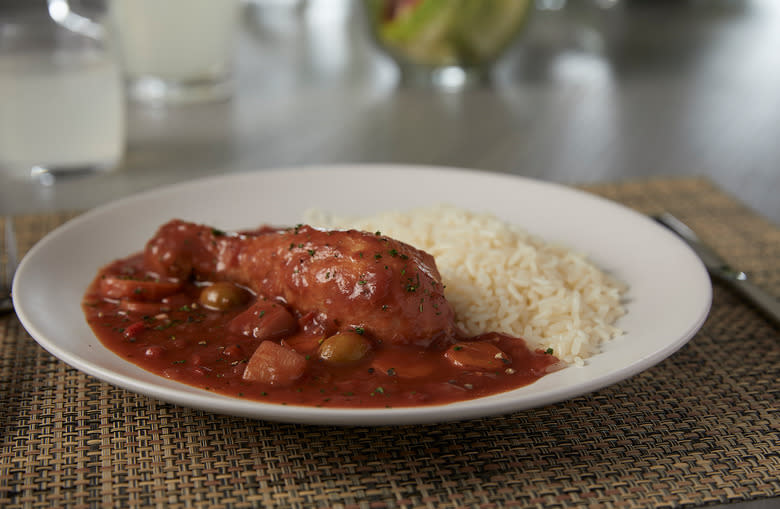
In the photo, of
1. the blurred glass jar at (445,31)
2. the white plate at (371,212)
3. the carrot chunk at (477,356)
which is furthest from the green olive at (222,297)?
the blurred glass jar at (445,31)

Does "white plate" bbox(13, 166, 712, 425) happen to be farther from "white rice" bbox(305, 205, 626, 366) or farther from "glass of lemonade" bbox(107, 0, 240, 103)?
"glass of lemonade" bbox(107, 0, 240, 103)

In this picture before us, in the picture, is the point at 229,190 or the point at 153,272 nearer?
the point at 153,272

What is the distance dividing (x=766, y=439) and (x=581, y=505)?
0.72 metres

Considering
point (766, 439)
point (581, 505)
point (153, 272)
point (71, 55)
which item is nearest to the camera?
point (581, 505)

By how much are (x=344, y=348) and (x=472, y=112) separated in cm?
464

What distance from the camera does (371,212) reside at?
13.3ft

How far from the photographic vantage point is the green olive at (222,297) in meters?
3.18

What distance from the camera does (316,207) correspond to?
13.3 ft

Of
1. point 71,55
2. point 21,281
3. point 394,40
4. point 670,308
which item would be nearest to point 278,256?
point 21,281

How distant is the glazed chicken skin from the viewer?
2824 millimetres

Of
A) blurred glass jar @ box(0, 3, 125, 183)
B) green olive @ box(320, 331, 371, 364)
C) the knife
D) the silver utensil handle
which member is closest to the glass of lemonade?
blurred glass jar @ box(0, 3, 125, 183)

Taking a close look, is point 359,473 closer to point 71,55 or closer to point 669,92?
point 71,55

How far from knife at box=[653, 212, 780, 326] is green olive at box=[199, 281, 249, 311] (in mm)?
2024

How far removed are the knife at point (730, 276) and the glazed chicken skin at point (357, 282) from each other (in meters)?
1.33
